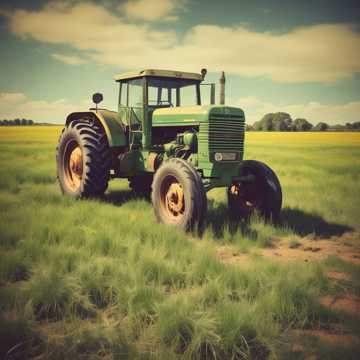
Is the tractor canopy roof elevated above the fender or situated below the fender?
above

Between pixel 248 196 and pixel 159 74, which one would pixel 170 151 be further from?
pixel 248 196

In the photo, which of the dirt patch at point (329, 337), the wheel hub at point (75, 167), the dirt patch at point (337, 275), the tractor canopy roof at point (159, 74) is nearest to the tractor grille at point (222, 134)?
the tractor canopy roof at point (159, 74)

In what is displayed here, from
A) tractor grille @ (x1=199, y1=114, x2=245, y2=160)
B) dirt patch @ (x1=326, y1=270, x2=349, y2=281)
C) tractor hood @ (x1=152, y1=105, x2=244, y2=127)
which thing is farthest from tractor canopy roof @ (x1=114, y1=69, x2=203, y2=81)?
dirt patch @ (x1=326, y1=270, x2=349, y2=281)

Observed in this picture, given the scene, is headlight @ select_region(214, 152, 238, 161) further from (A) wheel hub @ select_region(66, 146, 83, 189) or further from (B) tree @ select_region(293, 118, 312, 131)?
(B) tree @ select_region(293, 118, 312, 131)

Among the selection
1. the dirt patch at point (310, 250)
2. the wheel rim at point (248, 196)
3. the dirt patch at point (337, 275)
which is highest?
the wheel rim at point (248, 196)

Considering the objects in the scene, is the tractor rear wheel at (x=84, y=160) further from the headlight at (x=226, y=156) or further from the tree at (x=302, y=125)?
the tree at (x=302, y=125)

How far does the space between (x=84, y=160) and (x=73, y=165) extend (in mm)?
878

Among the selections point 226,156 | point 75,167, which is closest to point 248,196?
point 226,156

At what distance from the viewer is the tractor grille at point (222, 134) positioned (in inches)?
217

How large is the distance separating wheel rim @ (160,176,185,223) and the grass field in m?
0.39

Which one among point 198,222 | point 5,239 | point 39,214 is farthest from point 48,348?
point 39,214

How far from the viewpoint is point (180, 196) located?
17.4 ft

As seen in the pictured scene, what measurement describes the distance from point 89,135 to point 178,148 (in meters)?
1.85

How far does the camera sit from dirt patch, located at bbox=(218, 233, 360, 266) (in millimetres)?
4445
